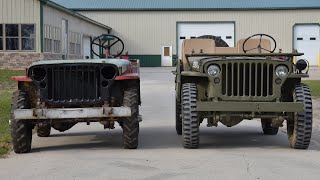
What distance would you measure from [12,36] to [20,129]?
28.8 m

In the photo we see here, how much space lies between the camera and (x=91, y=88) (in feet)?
31.1

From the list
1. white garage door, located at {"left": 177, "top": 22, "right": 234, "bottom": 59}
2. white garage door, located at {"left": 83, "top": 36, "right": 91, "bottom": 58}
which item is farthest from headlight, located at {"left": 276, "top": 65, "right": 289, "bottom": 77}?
white garage door, located at {"left": 177, "top": 22, "right": 234, "bottom": 59}

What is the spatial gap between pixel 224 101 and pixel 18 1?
2862 centimetres

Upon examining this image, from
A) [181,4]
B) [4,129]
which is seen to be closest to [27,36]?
[4,129]

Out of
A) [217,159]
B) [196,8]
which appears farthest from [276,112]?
[196,8]

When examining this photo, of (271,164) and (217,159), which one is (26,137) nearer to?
(217,159)

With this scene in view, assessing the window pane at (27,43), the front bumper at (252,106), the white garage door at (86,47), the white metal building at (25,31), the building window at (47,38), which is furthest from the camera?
the white garage door at (86,47)

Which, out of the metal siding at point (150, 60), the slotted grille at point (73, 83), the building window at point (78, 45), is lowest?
the slotted grille at point (73, 83)

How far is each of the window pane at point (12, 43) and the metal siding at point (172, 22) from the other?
2535 cm

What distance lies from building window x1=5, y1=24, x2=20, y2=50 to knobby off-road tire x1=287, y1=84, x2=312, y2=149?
96.1 feet

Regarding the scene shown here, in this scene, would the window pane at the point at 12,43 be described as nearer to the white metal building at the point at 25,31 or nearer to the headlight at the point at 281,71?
the white metal building at the point at 25,31

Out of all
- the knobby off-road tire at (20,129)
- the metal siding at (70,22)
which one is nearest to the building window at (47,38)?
the metal siding at (70,22)

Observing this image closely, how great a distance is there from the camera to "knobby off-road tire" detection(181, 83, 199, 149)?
9.55 metres

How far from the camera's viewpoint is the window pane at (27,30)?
120 ft
